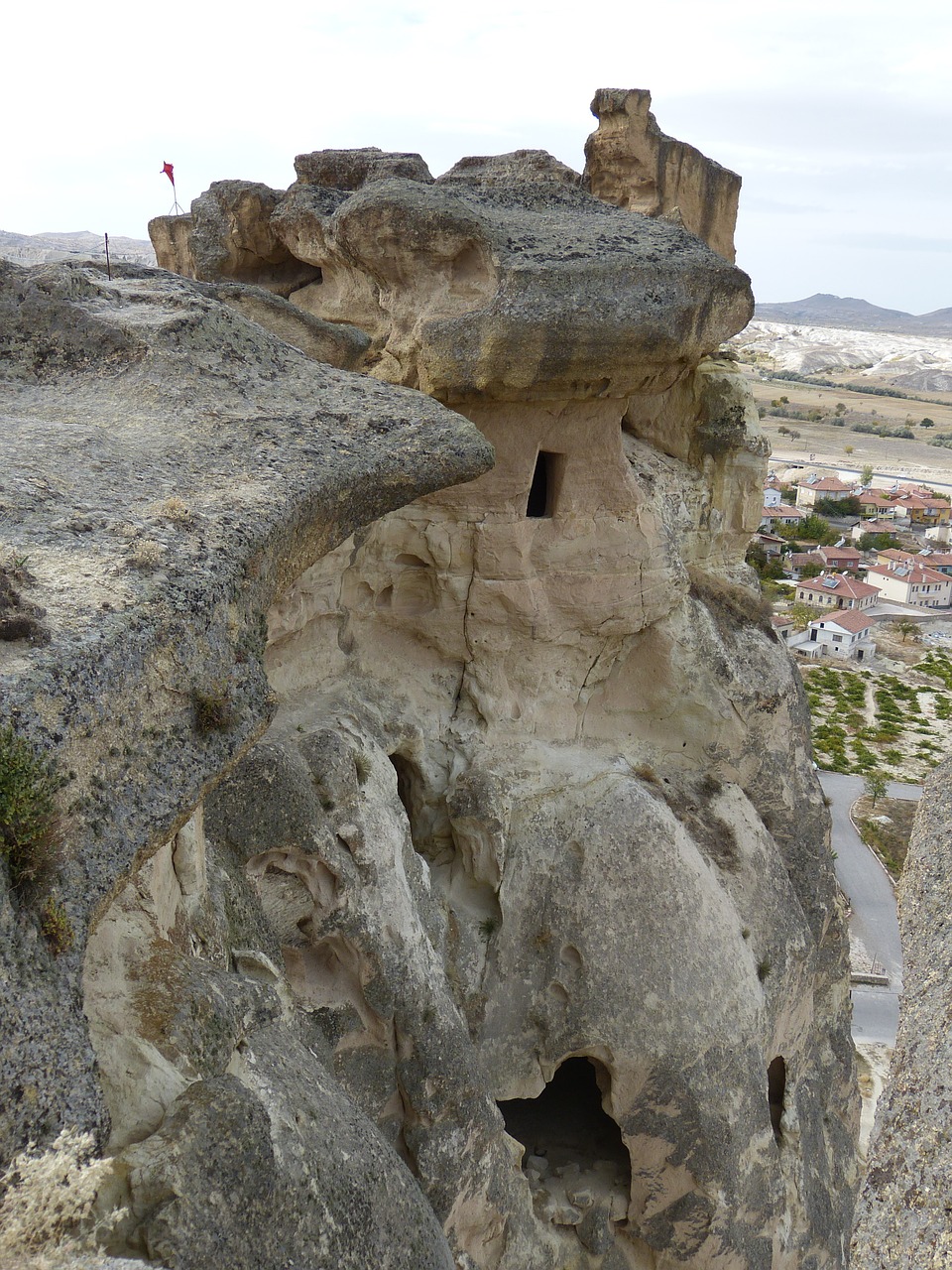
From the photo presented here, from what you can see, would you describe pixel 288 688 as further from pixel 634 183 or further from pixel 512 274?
pixel 634 183

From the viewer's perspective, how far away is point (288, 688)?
29.1 feet

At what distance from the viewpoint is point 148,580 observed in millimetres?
4207

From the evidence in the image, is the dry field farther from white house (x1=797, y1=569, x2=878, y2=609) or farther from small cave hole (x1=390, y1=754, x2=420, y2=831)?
small cave hole (x1=390, y1=754, x2=420, y2=831)

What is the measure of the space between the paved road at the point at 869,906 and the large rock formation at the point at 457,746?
8540 mm

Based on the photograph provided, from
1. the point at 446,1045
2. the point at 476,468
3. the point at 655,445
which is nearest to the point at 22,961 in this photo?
the point at 476,468

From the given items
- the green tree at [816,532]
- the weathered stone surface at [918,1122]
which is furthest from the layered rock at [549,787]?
the green tree at [816,532]

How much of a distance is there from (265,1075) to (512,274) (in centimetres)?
614

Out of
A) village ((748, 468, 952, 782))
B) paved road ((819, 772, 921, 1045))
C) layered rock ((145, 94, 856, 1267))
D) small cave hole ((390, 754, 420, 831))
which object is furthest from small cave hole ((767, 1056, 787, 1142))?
village ((748, 468, 952, 782))

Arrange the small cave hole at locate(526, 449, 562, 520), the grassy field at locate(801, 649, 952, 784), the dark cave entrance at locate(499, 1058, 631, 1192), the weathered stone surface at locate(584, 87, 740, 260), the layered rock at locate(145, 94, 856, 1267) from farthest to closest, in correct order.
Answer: the grassy field at locate(801, 649, 952, 784) < the weathered stone surface at locate(584, 87, 740, 260) < the small cave hole at locate(526, 449, 562, 520) < the dark cave entrance at locate(499, 1058, 631, 1192) < the layered rock at locate(145, 94, 856, 1267)

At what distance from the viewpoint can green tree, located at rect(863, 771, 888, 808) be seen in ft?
94.1

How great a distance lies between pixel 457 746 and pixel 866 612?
44216 millimetres

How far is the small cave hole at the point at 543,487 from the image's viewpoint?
33.0 ft

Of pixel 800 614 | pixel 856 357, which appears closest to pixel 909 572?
pixel 800 614

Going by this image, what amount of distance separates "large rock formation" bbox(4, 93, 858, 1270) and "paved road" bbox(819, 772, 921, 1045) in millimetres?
8540
